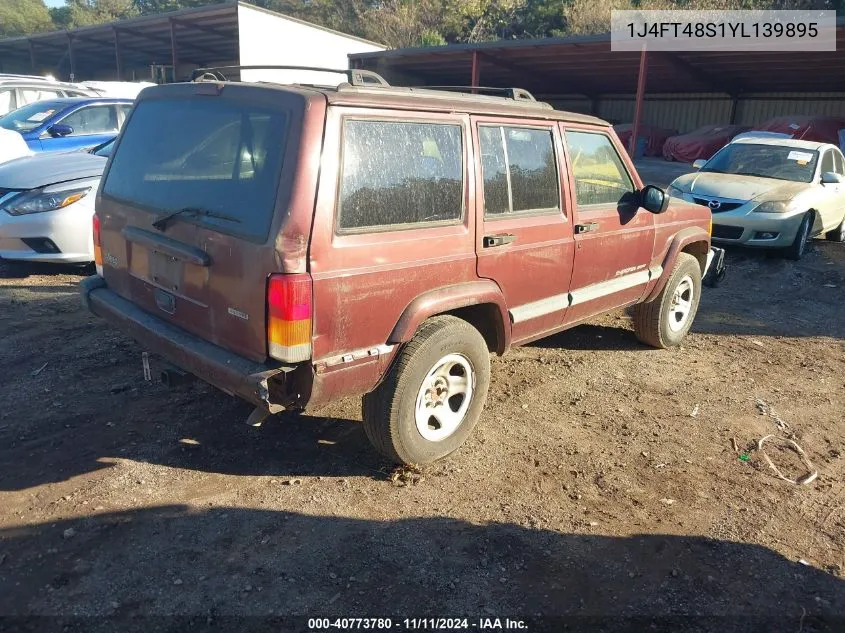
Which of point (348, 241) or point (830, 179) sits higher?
point (830, 179)

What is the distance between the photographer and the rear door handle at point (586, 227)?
13.6 ft

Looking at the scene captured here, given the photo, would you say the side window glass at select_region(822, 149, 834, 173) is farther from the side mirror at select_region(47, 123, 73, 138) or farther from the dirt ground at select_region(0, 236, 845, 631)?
the side mirror at select_region(47, 123, 73, 138)

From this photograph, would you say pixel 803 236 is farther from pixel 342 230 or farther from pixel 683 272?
pixel 342 230

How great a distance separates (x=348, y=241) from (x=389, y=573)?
4.80ft

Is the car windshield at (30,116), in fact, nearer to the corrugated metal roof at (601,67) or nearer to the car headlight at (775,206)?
the car headlight at (775,206)

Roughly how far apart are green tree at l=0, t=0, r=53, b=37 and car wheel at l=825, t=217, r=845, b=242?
59.0 m

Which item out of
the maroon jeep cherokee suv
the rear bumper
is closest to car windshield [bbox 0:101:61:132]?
the maroon jeep cherokee suv

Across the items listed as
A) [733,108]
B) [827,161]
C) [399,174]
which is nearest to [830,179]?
[827,161]

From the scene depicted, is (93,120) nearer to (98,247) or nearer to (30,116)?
(30,116)

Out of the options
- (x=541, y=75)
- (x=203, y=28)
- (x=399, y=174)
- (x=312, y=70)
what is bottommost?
(x=399, y=174)

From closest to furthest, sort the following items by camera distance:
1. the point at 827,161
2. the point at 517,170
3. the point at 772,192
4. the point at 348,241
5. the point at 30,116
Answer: the point at 348,241
the point at 517,170
the point at 772,192
the point at 30,116
the point at 827,161

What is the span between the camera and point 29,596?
251 centimetres

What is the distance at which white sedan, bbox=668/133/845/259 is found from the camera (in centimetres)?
858

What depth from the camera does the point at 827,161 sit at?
385 inches
